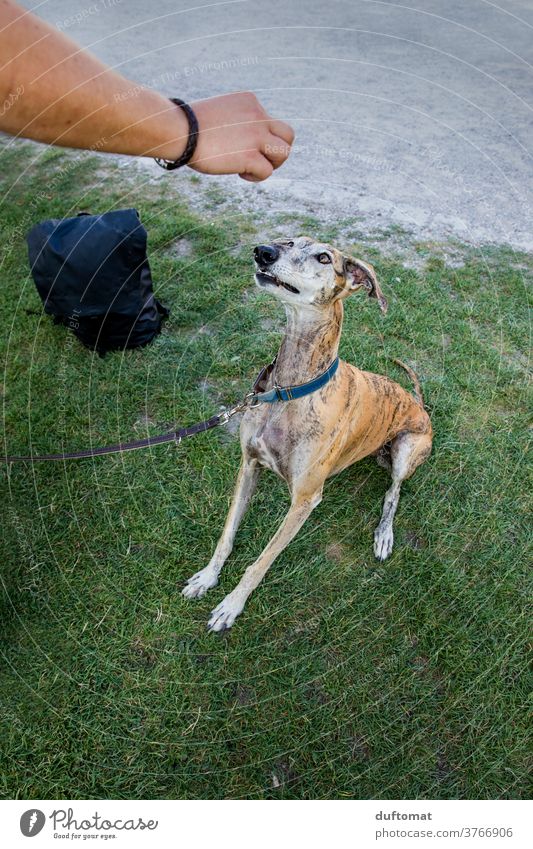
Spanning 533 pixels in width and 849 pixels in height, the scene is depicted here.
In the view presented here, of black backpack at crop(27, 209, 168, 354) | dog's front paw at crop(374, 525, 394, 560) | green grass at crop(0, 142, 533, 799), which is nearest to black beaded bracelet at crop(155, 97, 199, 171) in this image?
green grass at crop(0, 142, 533, 799)

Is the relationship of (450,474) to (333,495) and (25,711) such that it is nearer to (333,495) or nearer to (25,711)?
(333,495)

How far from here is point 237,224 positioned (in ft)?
27.8

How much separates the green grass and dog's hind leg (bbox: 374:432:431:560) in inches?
5.5

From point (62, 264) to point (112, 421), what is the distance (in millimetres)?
1722

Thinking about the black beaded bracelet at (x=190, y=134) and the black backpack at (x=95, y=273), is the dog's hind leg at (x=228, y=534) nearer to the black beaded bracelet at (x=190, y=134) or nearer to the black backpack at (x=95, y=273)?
the black beaded bracelet at (x=190, y=134)

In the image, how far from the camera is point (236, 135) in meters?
2.88

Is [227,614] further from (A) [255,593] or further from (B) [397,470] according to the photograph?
(B) [397,470]

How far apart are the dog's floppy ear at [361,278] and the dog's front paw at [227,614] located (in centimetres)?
246

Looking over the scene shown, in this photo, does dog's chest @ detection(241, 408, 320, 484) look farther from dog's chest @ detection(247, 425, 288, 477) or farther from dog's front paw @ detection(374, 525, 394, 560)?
dog's front paw @ detection(374, 525, 394, 560)

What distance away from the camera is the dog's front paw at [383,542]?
512 cm

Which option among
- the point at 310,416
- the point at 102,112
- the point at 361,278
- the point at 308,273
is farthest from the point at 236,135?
the point at 310,416

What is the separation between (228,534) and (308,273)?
86.0 inches
